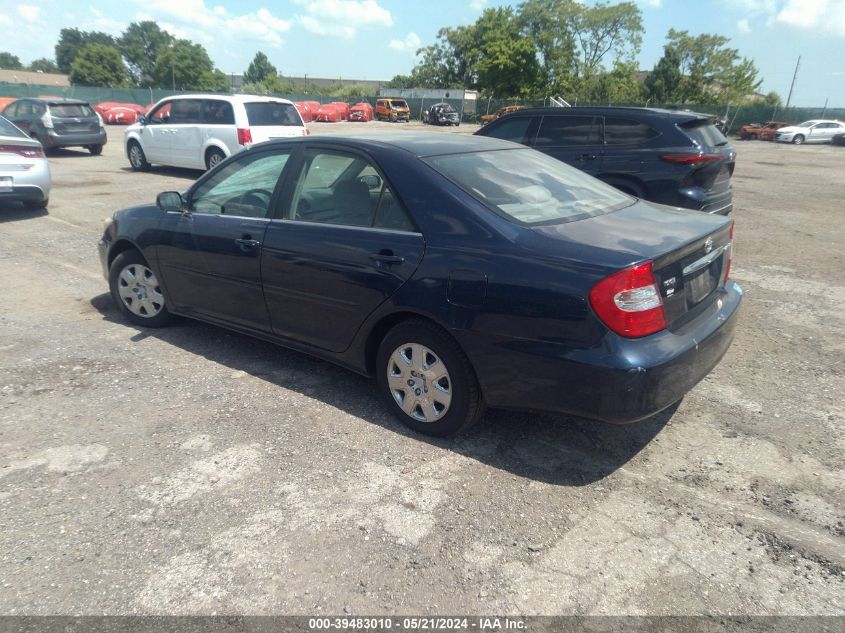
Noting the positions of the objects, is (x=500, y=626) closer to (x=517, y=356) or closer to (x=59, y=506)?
(x=517, y=356)

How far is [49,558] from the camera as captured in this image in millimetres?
2625

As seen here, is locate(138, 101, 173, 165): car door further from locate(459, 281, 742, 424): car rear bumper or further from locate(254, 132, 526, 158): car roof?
locate(459, 281, 742, 424): car rear bumper

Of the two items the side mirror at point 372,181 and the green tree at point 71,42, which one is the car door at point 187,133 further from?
the green tree at point 71,42

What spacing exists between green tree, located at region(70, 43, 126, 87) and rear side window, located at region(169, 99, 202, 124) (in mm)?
76744

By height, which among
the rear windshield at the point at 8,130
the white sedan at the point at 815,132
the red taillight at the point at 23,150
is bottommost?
the white sedan at the point at 815,132

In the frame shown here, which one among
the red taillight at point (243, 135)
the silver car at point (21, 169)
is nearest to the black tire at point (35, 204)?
the silver car at point (21, 169)

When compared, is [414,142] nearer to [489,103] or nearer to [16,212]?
[16,212]

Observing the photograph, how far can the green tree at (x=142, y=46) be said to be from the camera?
10300 centimetres

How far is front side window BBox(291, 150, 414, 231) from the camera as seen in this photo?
360cm

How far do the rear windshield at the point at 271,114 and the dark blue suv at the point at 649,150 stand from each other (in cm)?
637

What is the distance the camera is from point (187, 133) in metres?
13.2

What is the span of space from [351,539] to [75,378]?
2595mm

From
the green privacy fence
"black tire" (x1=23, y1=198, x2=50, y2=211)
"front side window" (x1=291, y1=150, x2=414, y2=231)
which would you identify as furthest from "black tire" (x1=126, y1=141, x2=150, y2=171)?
the green privacy fence

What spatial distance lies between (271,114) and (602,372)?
1171 cm
